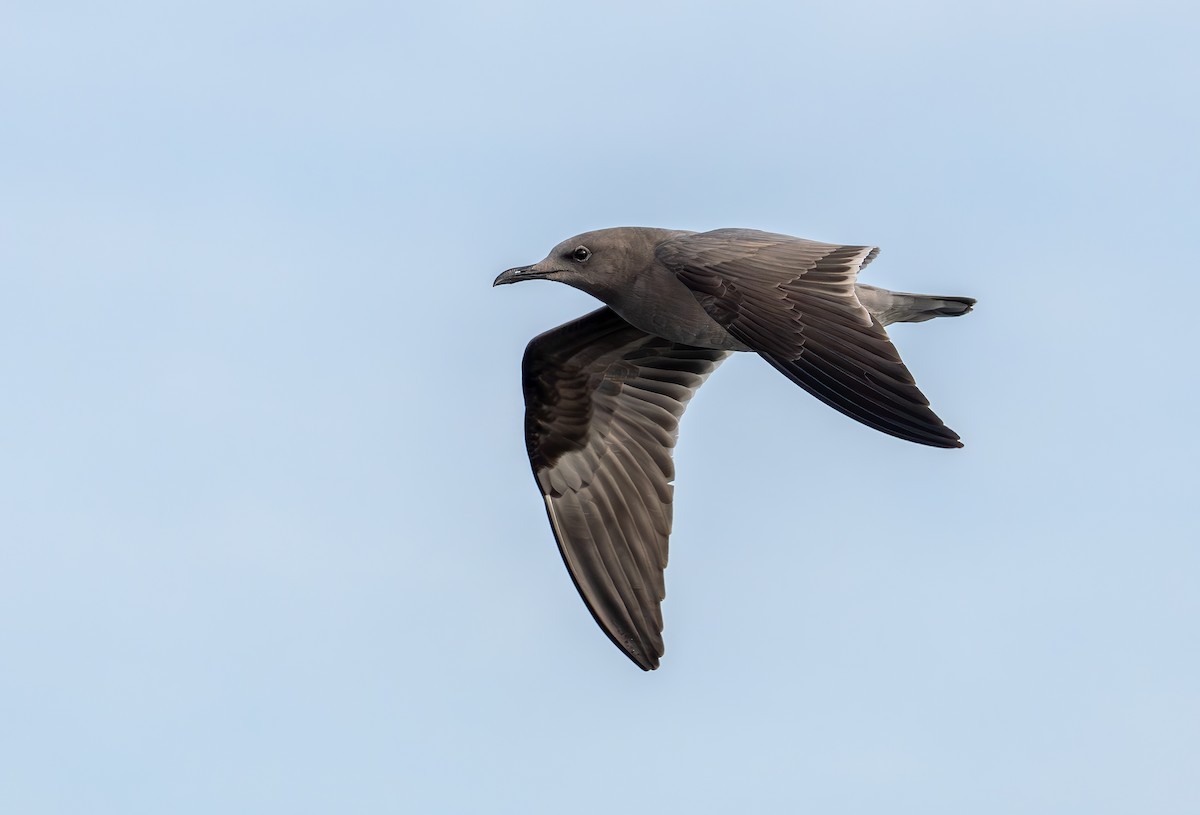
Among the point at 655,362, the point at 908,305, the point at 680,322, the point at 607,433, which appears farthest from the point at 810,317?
the point at 607,433

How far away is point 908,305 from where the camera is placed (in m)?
16.8

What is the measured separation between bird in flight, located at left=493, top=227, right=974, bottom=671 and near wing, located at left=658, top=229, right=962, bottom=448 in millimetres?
12

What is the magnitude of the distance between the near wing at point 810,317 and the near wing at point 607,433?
254 centimetres

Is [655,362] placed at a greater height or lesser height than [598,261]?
lesser

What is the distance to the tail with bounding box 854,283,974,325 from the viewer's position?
54.1 ft

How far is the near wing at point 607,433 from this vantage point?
1812cm

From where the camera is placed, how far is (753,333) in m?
14.5

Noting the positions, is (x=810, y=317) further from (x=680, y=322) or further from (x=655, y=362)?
(x=655, y=362)

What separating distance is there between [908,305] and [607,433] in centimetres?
353

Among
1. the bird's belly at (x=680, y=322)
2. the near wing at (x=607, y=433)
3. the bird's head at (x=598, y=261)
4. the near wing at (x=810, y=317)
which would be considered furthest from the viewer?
the near wing at (x=607, y=433)

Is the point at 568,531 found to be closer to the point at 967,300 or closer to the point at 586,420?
the point at 586,420

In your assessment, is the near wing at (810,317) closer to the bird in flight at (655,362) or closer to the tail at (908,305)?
the bird in flight at (655,362)

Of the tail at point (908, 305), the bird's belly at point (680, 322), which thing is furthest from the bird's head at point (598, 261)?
the tail at point (908, 305)

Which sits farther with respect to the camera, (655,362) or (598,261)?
(655,362)
